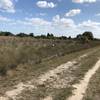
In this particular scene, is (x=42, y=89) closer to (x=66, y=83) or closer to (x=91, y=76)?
(x=66, y=83)

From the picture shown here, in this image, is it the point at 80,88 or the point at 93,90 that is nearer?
the point at 93,90

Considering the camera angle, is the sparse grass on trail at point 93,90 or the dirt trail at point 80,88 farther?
the sparse grass on trail at point 93,90

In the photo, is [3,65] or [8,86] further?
[3,65]

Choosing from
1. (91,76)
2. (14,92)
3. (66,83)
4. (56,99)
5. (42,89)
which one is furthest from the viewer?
(91,76)

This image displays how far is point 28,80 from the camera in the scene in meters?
11.6

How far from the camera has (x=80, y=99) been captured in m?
8.66

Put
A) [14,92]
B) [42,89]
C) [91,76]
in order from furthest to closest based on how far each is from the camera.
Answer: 1. [91,76]
2. [42,89]
3. [14,92]

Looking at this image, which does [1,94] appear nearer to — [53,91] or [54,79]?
[53,91]

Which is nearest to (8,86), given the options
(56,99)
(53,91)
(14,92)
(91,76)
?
(14,92)

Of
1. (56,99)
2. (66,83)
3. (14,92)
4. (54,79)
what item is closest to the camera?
(56,99)

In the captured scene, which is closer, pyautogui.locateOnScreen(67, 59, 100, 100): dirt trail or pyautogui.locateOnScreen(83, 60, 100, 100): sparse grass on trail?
pyautogui.locateOnScreen(67, 59, 100, 100): dirt trail

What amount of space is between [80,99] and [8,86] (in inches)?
118

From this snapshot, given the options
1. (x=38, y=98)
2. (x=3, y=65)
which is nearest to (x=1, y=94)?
(x=38, y=98)

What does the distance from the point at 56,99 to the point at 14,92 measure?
1.59m
